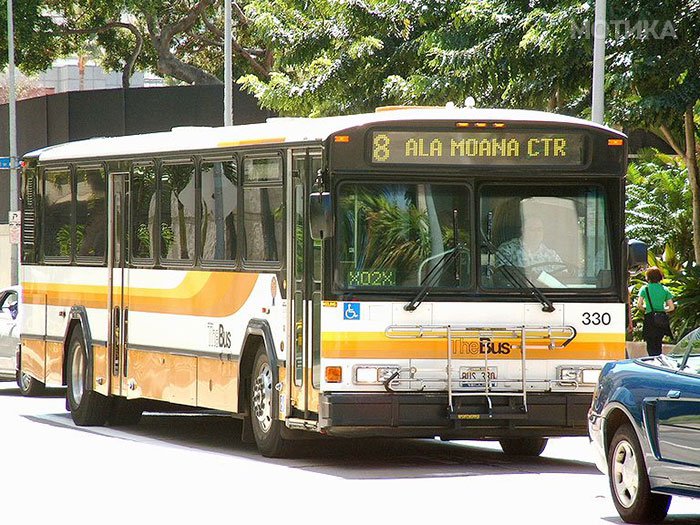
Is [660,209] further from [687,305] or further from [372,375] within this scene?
[372,375]

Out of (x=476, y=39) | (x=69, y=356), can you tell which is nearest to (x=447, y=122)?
(x=69, y=356)

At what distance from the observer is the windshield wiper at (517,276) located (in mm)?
14883

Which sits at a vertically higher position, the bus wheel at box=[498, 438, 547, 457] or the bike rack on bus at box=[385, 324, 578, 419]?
the bike rack on bus at box=[385, 324, 578, 419]

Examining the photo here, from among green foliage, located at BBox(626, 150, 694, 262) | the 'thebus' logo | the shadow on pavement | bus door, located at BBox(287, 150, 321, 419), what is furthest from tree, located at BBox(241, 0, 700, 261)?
bus door, located at BBox(287, 150, 321, 419)

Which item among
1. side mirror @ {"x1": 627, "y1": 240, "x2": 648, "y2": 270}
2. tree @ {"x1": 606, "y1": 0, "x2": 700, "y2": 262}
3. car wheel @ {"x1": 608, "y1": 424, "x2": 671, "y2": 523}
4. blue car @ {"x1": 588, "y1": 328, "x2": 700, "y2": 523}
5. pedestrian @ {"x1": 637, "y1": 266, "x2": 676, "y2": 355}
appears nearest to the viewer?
blue car @ {"x1": 588, "y1": 328, "x2": 700, "y2": 523}

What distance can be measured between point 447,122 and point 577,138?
111 centimetres

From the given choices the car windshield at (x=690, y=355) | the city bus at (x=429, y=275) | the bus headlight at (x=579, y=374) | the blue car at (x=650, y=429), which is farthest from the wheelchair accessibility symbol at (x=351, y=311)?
the car windshield at (x=690, y=355)

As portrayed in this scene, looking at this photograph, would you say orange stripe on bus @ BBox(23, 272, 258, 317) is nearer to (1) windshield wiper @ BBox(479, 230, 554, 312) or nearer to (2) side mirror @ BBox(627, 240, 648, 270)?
(1) windshield wiper @ BBox(479, 230, 554, 312)

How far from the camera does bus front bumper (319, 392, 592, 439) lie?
1445cm

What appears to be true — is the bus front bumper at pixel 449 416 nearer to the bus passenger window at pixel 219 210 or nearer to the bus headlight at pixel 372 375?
the bus headlight at pixel 372 375

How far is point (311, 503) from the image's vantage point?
495 inches

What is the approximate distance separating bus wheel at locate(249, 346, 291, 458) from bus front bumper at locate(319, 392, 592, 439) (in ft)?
3.87

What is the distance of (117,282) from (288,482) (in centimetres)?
626

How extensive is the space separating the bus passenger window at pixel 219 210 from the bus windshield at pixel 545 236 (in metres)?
2.88
